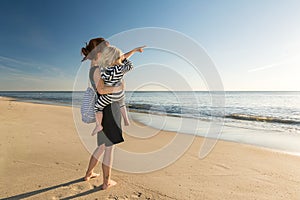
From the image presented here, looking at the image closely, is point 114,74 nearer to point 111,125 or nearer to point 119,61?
point 119,61

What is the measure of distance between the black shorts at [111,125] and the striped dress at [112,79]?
0.07 meters

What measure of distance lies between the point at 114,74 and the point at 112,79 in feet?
0.19

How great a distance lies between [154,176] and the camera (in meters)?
2.89

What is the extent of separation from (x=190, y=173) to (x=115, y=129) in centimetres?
148

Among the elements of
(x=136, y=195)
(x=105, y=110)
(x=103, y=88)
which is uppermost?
(x=103, y=88)

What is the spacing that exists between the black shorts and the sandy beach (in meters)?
0.64

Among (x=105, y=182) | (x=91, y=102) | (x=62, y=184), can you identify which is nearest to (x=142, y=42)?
(x=91, y=102)

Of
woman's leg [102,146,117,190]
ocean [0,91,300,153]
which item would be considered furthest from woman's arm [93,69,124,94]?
ocean [0,91,300,153]

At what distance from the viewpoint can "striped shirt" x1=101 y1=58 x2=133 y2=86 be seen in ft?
6.92

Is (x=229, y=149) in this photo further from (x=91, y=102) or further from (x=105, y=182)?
(x=91, y=102)

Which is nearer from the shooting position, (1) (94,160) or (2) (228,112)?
(1) (94,160)

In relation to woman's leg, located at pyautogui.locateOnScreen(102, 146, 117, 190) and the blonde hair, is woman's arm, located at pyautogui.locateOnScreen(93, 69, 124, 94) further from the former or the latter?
woman's leg, located at pyautogui.locateOnScreen(102, 146, 117, 190)

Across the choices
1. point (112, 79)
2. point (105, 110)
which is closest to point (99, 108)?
point (105, 110)

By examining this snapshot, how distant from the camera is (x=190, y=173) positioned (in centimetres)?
304
